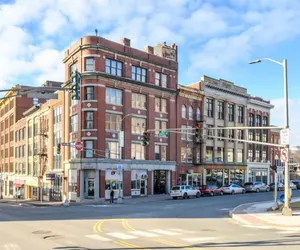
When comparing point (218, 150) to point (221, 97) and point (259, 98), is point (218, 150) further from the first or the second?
point (259, 98)

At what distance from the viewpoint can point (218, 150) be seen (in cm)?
6347

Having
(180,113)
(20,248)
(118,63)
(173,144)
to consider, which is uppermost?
(118,63)

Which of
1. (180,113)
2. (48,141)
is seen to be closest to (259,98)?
(180,113)

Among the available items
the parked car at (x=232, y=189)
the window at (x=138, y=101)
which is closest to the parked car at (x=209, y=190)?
the parked car at (x=232, y=189)

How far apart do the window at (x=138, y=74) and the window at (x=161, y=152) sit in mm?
9302

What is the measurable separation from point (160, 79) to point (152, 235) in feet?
129

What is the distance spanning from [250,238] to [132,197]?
33.8 m

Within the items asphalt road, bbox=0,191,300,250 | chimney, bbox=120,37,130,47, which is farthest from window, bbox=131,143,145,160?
asphalt road, bbox=0,191,300,250

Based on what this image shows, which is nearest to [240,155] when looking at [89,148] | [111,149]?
[111,149]

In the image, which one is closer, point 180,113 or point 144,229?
point 144,229

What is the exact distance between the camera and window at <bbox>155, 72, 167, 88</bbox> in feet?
177

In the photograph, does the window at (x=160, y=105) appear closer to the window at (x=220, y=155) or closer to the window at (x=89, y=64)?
the window at (x=89, y=64)

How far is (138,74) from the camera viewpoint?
51.4 m

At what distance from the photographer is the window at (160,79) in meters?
53.8
